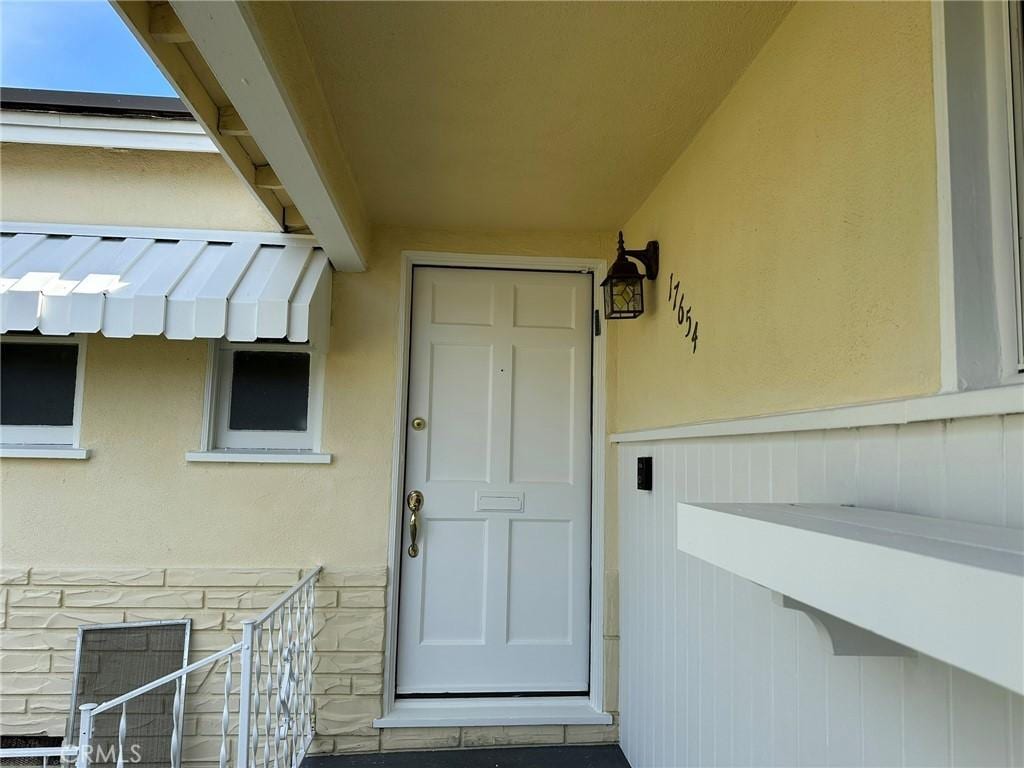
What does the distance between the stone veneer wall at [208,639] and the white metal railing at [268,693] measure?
101 millimetres

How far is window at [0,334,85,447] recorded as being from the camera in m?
2.51

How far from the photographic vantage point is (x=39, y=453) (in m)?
2.44

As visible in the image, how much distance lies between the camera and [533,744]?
97.5 inches

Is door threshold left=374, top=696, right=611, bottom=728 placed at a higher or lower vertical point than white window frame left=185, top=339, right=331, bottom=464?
lower

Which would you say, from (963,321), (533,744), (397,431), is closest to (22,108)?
(397,431)

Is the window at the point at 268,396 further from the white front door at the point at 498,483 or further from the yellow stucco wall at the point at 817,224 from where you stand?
the yellow stucco wall at the point at 817,224

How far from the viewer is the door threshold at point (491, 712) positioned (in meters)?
2.45

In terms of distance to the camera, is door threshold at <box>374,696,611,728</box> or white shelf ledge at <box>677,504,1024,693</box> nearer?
white shelf ledge at <box>677,504,1024,693</box>

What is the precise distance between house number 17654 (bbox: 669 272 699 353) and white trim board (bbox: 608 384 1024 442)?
1.22 feet

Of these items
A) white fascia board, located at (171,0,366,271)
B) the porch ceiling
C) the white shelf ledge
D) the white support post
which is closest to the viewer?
the white shelf ledge

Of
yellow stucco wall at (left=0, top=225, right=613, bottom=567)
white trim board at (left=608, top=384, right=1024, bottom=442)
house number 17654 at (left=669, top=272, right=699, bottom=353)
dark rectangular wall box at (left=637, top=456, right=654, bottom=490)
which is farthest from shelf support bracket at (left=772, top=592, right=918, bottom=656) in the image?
yellow stucco wall at (left=0, top=225, right=613, bottom=567)

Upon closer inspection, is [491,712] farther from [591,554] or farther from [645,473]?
[645,473]

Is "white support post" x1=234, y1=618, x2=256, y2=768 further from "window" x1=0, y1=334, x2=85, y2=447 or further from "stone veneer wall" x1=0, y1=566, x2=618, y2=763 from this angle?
"window" x1=0, y1=334, x2=85, y2=447

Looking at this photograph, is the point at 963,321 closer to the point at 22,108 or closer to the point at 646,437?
the point at 646,437
